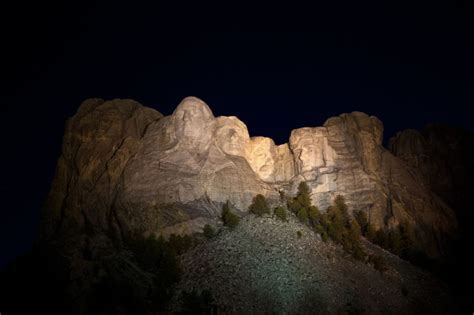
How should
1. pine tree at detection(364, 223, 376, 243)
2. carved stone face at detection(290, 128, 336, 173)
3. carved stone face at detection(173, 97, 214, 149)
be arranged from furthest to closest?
carved stone face at detection(290, 128, 336, 173) < carved stone face at detection(173, 97, 214, 149) < pine tree at detection(364, 223, 376, 243)

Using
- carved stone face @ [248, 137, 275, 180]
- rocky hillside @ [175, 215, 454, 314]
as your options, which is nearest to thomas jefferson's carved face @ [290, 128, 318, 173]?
carved stone face @ [248, 137, 275, 180]

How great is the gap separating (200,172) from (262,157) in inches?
544

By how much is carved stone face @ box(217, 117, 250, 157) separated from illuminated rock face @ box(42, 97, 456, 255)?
138 mm

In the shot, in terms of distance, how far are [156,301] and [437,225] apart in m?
38.2

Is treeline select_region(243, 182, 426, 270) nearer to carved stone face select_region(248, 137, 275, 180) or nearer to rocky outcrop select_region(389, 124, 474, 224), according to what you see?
carved stone face select_region(248, 137, 275, 180)

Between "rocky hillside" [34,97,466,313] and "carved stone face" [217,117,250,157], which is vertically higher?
"carved stone face" [217,117,250,157]

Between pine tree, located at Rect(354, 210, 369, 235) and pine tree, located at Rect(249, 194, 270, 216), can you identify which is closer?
pine tree, located at Rect(249, 194, 270, 216)

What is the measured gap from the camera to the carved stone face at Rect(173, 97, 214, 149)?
57688mm

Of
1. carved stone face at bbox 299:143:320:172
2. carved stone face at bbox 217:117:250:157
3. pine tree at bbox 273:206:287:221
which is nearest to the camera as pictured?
pine tree at bbox 273:206:287:221

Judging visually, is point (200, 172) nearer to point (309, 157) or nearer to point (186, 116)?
point (186, 116)

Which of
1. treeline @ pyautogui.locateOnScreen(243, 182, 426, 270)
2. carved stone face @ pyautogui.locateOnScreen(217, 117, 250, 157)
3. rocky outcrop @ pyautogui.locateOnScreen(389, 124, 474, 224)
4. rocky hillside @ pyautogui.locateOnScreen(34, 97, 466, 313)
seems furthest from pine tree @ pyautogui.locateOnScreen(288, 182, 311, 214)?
rocky outcrop @ pyautogui.locateOnScreen(389, 124, 474, 224)

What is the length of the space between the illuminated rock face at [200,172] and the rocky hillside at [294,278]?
224 inches

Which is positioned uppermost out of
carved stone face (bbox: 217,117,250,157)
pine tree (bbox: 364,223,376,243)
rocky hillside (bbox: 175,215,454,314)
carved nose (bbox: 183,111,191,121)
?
carved nose (bbox: 183,111,191,121)

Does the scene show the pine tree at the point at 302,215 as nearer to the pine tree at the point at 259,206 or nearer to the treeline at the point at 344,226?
the treeline at the point at 344,226
